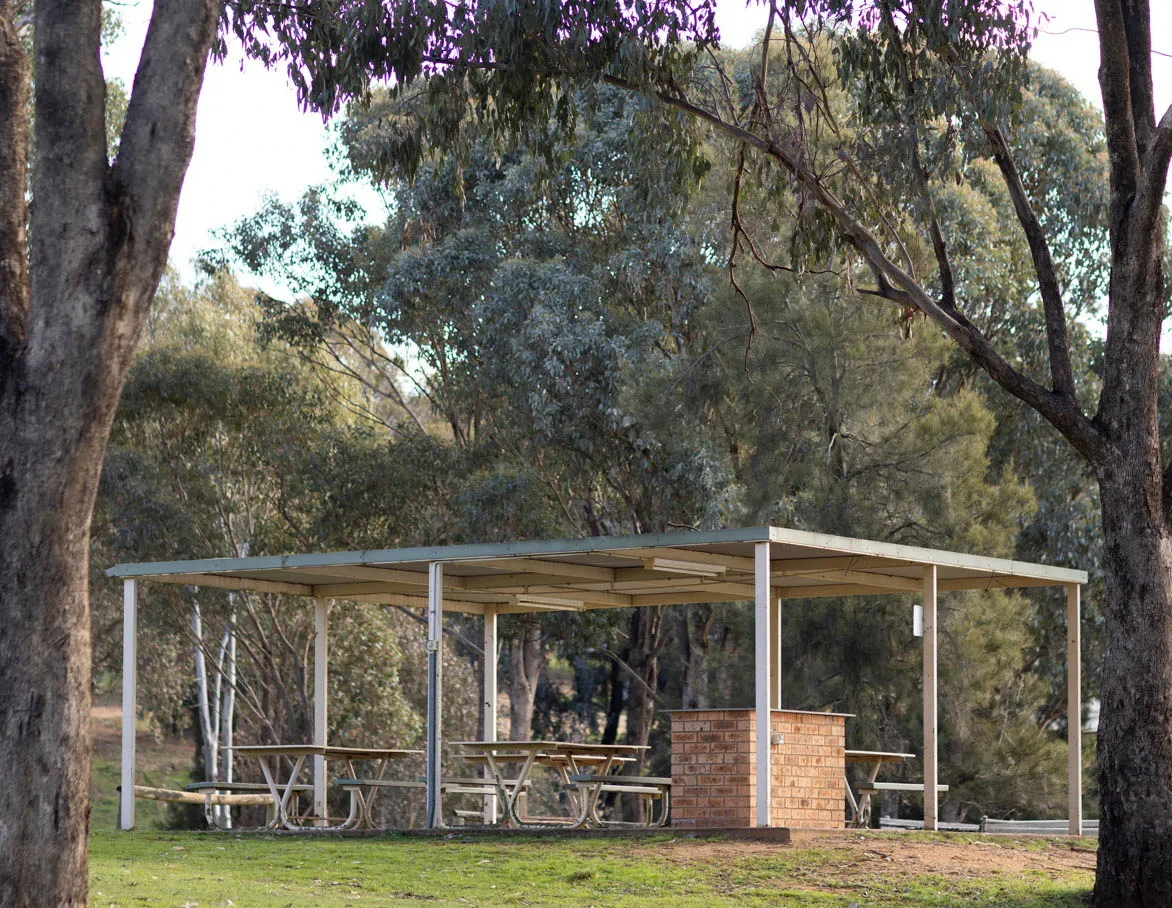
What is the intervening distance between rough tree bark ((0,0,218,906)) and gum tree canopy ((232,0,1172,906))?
4414mm

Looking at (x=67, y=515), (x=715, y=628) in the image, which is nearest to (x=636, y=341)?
(x=715, y=628)

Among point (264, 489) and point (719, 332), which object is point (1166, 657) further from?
point (264, 489)

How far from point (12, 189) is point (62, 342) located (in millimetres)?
768

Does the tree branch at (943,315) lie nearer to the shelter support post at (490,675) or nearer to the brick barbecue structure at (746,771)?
the brick barbecue structure at (746,771)

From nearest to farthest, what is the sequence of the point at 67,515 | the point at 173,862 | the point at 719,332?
the point at 67,515 → the point at 173,862 → the point at 719,332

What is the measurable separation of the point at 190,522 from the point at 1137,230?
17.5 m

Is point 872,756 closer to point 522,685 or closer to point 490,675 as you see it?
point 490,675

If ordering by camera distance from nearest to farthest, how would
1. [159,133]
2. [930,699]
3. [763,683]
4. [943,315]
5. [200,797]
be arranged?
[159,133], [943,315], [763,683], [930,699], [200,797]

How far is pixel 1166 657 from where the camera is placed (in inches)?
390

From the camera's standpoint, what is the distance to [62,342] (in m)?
6.55

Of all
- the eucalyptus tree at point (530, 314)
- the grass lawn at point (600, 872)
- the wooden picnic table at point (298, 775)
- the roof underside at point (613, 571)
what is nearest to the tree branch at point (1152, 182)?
the roof underside at point (613, 571)

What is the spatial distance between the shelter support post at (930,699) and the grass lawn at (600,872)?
490 millimetres

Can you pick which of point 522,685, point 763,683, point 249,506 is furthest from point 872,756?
point 249,506

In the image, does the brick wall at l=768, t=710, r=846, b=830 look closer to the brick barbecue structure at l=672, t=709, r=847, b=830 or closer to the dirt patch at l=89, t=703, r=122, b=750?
the brick barbecue structure at l=672, t=709, r=847, b=830
